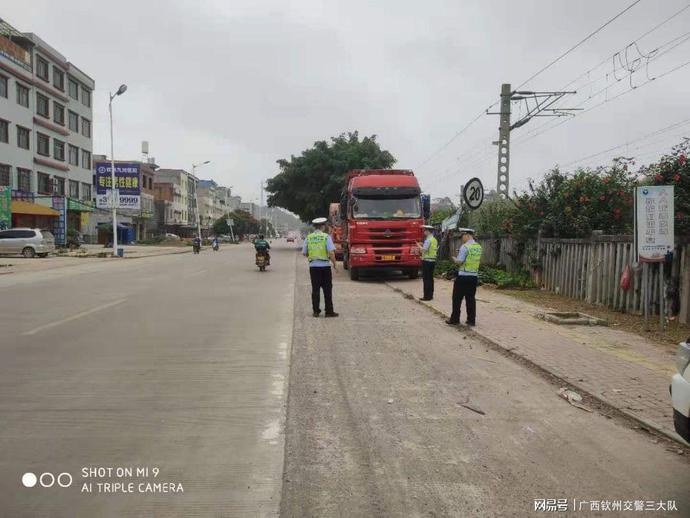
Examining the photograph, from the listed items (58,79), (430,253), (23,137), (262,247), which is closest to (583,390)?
(430,253)

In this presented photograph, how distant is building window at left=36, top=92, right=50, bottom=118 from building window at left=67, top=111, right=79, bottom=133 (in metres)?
4.55

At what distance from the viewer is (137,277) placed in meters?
20.0

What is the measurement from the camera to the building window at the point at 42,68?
153ft

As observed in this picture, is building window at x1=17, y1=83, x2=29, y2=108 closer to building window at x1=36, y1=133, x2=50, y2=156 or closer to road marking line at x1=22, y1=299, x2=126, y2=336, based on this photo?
building window at x1=36, y1=133, x2=50, y2=156

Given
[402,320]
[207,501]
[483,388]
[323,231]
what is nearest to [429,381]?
[483,388]

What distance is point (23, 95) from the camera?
44438 mm

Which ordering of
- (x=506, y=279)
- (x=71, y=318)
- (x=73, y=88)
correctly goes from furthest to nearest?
(x=73, y=88)
(x=506, y=279)
(x=71, y=318)

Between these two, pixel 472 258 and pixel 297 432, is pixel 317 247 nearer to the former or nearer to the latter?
pixel 472 258

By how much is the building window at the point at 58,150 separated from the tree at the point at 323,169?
59.6 ft

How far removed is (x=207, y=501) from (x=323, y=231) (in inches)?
322

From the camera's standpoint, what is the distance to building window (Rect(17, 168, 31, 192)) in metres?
43.9

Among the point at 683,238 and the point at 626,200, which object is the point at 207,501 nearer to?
the point at 683,238

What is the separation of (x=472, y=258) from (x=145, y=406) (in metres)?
6.19

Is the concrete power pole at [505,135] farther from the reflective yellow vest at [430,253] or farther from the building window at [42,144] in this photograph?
the building window at [42,144]
